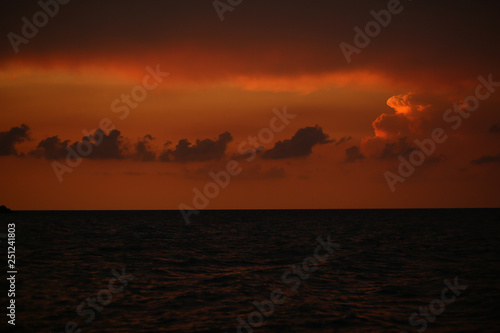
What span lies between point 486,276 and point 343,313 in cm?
Result: 1594

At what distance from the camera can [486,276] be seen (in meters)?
32.9

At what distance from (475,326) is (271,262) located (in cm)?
2286

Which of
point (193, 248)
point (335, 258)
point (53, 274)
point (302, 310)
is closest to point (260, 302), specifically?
point (302, 310)

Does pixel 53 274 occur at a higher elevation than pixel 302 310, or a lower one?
higher

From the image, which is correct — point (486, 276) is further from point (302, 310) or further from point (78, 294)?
point (78, 294)

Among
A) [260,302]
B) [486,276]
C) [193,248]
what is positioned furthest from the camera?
[193,248]

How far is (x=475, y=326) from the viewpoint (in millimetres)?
20625

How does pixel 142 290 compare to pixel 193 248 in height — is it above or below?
below

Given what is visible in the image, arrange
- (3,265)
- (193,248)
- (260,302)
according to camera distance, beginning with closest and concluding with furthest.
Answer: (260,302)
(3,265)
(193,248)

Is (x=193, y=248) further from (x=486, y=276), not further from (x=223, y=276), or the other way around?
(x=486, y=276)

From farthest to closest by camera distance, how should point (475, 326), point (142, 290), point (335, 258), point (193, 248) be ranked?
point (193, 248) → point (335, 258) → point (142, 290) → point (475, 326)

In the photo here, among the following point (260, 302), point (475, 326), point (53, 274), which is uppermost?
point (53, 274)

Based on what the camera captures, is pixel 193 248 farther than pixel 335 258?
Yes

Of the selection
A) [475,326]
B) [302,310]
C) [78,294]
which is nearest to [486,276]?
[475,326]
